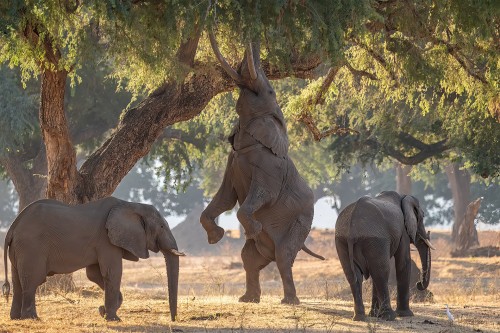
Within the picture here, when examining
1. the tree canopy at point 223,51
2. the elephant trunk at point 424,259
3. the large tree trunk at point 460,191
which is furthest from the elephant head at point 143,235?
the large tree trunk at point 460,191

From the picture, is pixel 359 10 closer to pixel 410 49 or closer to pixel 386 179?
pixel 410 49

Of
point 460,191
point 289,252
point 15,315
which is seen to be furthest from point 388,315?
point 460,191

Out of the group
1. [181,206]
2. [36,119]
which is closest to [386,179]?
→ [181,206]

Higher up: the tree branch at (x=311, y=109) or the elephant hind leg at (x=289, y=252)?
the tree branch at (x=311, y=109)

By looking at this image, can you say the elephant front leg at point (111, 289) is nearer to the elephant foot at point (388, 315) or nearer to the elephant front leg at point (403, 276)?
the elephant foot at point (388, 315)

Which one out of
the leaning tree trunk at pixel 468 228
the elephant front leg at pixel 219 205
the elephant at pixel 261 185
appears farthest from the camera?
the leaning tree trunk at pixel 468 228

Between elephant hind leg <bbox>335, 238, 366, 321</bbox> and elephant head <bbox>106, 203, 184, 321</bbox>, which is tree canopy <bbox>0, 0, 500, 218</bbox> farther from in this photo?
elephant hind leg <bbox>335, 238, 366, 321</bbox>

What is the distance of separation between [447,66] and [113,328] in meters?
8.85

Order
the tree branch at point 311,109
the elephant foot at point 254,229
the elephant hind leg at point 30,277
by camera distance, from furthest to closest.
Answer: the tree branch at point 311,109
the elephant foot at point 254,229
the elephant hind leg at point 30,277

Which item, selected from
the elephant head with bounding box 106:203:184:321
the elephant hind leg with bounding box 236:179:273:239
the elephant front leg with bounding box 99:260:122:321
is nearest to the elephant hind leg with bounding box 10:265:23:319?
the elephant front leg with bounding box 99:260:122:321

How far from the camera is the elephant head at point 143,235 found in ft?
47.1

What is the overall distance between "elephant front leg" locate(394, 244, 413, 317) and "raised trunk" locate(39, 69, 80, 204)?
603 cm

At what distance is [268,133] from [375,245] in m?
2.49

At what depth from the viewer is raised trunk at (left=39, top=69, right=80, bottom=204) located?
704 inches
